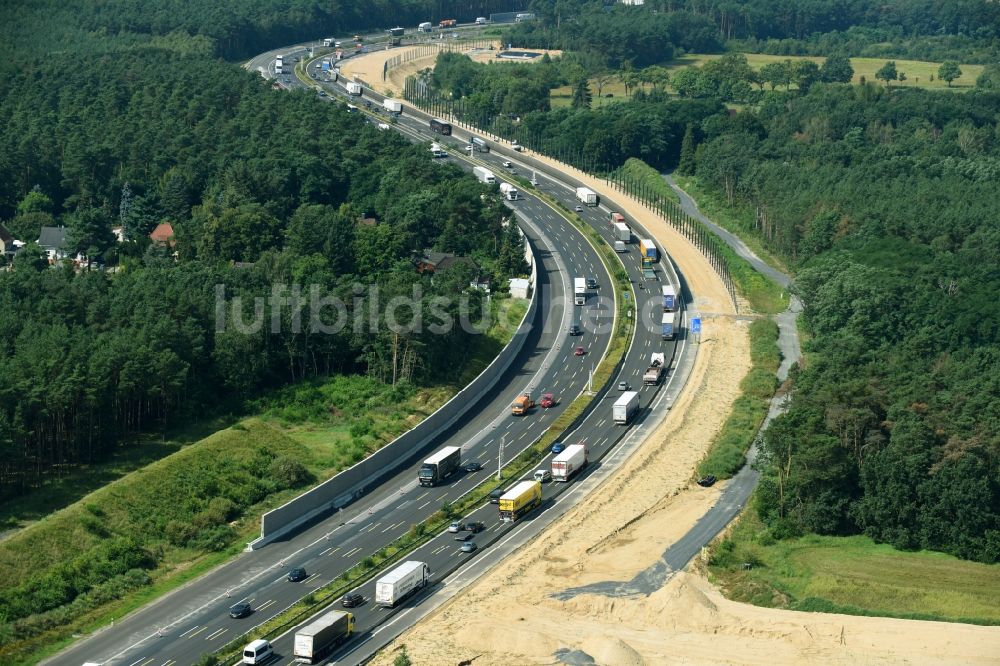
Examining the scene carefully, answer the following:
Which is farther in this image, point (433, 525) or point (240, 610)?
point (433, 525)

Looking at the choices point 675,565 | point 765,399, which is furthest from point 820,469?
point 765,399

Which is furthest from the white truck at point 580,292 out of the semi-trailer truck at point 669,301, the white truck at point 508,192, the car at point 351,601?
the car at point 351,601

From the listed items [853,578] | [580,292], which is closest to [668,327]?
[580,292]

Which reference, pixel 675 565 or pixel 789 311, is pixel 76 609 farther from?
pixel 789 311

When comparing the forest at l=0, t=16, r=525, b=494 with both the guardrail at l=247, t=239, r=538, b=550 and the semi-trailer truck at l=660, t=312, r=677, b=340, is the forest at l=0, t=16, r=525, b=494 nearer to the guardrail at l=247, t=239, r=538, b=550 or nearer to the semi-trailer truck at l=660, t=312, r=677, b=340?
the guardrail at l=247, t=239, r=538, b=550

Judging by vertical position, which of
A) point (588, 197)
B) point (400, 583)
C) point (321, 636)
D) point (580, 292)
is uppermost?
point (588, 197)

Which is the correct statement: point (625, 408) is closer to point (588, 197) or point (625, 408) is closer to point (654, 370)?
point (654, 370)
